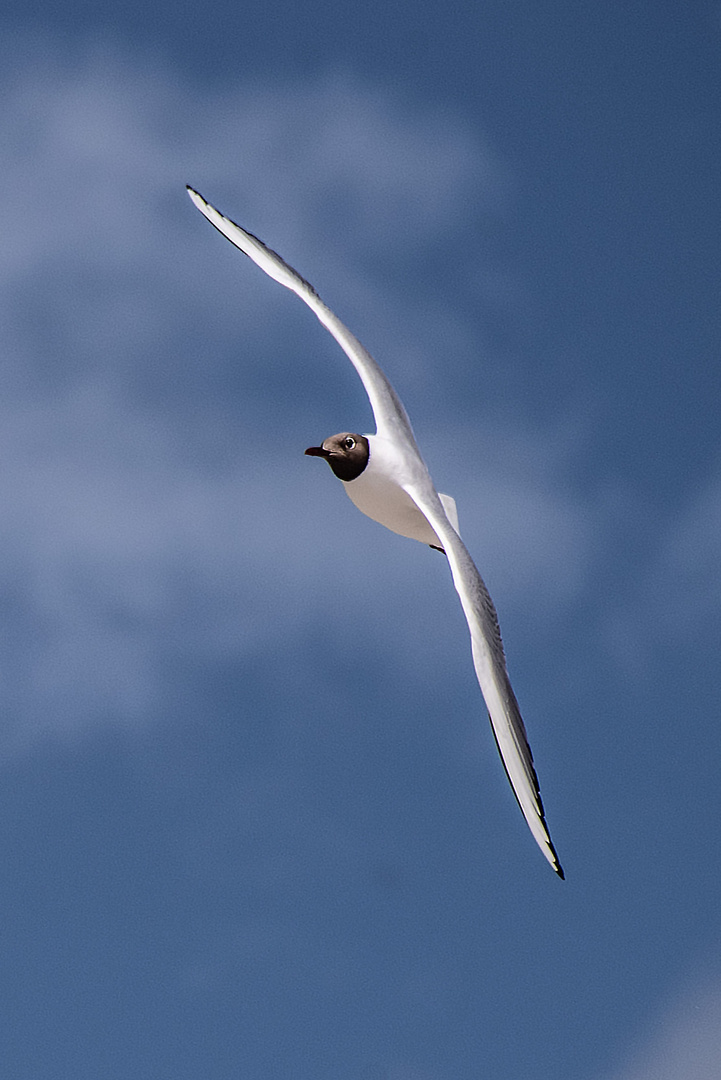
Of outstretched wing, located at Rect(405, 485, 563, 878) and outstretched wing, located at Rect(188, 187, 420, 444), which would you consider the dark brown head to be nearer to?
outstretched wing, located at Rect(188, 187, 420, 444)

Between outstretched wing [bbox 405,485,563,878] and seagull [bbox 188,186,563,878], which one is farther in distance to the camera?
seagull [bbox 188,186,563,878]

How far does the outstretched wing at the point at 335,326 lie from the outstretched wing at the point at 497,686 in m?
2.34

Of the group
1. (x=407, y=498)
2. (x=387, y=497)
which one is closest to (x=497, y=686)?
(x=407, y=498)

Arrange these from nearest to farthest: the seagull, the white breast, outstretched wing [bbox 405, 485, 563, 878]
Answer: outstretched wing [bbox 405, 485, 563, 878]
the seagull
the white breast

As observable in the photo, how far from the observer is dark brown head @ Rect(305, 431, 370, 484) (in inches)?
575

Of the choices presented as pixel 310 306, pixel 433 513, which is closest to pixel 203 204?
pixel 310 306

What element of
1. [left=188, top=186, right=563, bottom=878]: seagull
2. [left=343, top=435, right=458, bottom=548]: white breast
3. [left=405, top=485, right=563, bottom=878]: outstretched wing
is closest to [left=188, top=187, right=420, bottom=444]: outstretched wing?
[left=188, top=186, right=563, bottom=878]: seagull

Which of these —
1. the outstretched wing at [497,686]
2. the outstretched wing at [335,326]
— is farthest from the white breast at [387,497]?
the outstretched wing at [497,686]

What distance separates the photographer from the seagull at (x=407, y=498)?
11.7 metres

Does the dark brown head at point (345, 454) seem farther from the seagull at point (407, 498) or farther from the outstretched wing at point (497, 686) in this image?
the outstretched wing at point (497, 686)

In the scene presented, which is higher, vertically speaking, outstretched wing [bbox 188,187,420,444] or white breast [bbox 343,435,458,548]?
outstretched wing [bbox 188,187,420,444]

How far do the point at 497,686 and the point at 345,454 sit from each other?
3609mm

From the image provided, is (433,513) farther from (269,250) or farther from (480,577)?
(269,250)

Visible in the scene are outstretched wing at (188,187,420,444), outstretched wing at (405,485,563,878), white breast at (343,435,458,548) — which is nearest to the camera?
outstretched wing at (405,485,563,878)
